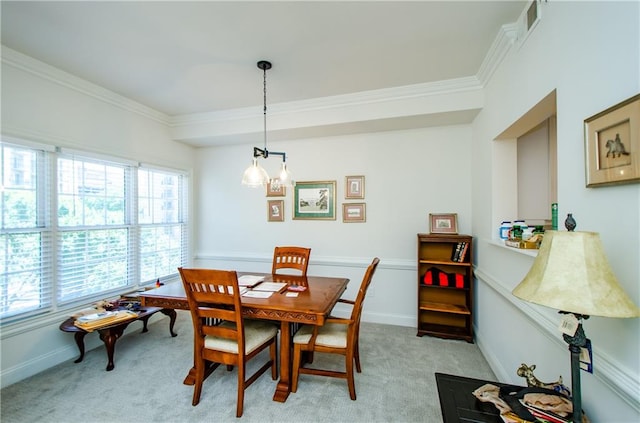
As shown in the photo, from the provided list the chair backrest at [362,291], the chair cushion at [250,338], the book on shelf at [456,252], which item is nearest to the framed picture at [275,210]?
the chair cushion at [250,338]

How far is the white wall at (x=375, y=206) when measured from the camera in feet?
10.5

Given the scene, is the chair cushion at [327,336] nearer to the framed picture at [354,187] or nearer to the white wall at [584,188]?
the white wall at [584,188]

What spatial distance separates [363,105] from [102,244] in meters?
3.36

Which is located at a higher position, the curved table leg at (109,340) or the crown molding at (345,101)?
the crown molding at (345,101)

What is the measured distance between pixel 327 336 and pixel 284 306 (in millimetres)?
456

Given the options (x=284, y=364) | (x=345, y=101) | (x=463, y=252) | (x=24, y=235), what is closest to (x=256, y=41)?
(x=345, y=101)

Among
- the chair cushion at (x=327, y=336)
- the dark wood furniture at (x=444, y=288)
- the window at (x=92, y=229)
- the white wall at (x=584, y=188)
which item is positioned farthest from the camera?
the dark wood furniture at (x=444, y=288)

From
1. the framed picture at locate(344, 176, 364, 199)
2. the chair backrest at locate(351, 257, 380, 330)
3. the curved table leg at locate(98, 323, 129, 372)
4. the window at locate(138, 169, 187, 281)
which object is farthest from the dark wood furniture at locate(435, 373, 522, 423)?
the window at locate(138, 169, 187, 281)

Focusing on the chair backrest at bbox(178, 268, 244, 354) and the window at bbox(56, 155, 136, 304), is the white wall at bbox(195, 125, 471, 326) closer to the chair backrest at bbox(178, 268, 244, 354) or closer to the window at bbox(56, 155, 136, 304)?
the window at bbox(56, 155, 136, 304)

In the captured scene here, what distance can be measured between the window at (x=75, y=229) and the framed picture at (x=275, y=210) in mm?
1484

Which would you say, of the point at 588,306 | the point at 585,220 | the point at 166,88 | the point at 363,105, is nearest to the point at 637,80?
the point at 585,220

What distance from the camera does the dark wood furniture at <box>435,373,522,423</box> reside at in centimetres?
104

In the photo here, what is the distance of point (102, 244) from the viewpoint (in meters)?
2.92

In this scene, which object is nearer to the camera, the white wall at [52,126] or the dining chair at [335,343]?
the dining chair at [335,343]
